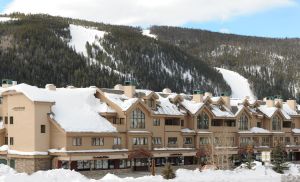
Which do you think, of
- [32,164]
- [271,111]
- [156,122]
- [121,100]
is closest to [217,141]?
[156,122]

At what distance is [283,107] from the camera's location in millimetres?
86062

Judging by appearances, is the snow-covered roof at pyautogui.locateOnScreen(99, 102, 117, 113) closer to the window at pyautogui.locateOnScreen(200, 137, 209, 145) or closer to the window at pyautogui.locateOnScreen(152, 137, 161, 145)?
the window at pyautogui.locateOnScreen(152, 137, 161, 145)

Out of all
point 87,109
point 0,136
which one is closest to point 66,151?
point 87,109

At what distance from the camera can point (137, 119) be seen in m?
61.2

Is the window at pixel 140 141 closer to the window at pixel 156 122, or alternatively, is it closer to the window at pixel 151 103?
the window at pixel 156 122

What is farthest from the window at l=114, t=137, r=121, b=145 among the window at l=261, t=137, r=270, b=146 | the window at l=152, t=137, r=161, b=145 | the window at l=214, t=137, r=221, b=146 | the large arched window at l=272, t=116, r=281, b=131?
the large arched window at l=272, t=116, r=281, b=131

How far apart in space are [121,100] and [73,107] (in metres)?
6.34

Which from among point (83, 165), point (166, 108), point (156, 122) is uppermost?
point (166, 108)

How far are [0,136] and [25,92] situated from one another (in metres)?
8.89

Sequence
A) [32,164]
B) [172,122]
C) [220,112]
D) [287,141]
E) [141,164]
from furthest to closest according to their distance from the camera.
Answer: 1. [287,141]
2. [220,112]
3. [172,122]
4. [141,164]
5. [32,164]

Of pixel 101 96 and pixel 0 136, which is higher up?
pixel 101 96

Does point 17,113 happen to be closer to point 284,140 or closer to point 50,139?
point 50,139

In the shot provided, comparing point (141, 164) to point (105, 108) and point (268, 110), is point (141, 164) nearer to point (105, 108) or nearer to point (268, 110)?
point (105, 108)

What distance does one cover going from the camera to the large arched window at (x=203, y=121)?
6892 cm
